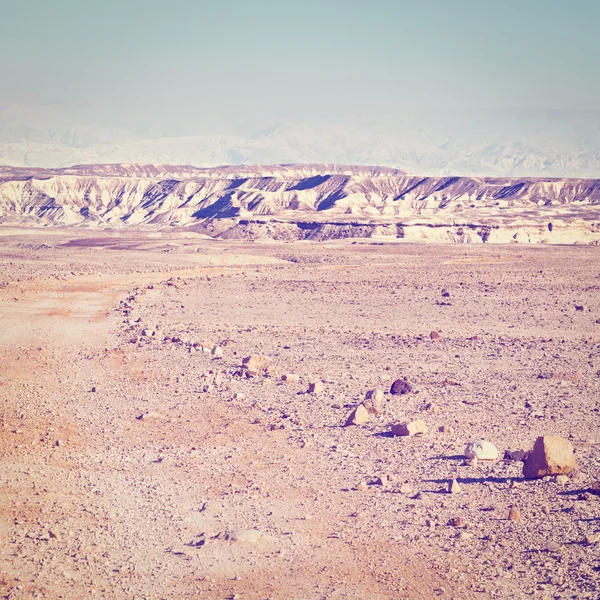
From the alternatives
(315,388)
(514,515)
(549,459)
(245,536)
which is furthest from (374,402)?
(245,536)

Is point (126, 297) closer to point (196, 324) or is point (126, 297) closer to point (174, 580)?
point (196, 324)

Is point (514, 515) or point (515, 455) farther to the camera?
point (515, 455)

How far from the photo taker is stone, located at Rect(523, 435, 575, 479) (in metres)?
11.0

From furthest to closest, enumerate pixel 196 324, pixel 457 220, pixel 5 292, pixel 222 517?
pixel 457 220
pixel 5 292
pixel 196 324
pixel 222 517

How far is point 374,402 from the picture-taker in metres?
14.8

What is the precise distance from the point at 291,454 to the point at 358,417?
6.20 ft

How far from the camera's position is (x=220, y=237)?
7825cm

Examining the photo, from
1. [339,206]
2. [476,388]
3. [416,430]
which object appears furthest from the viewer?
[339,206]

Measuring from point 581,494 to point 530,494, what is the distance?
654mm

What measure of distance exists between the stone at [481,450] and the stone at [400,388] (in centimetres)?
372

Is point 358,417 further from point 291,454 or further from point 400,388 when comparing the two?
point 400,388

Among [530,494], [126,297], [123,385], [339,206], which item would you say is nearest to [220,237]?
[339,206]

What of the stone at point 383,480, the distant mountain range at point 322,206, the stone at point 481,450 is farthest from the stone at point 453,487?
the distant mountain range at point 322,206

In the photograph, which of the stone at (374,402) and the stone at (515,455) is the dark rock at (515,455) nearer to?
the stone at (515,455)
